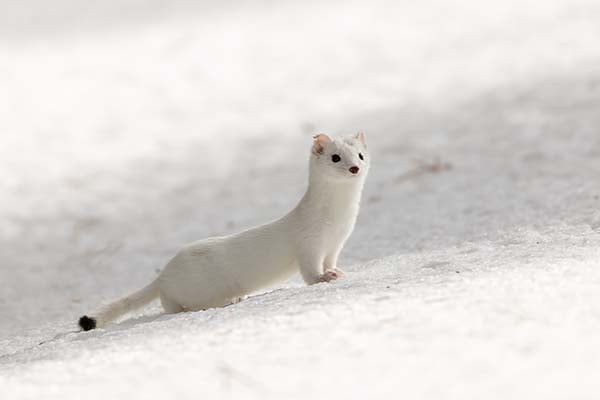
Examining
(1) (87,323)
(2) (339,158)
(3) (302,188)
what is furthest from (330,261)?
(3) (302,188)

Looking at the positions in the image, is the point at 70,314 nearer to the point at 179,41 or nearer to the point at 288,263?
the point at 288,263

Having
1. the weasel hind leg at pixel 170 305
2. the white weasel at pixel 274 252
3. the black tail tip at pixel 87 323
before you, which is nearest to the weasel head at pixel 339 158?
the white weasel at pixel 274 252

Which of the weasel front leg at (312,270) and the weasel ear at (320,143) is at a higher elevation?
the weasel ear at (320,143)

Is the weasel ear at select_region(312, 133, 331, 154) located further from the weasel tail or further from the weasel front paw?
the weasel tail

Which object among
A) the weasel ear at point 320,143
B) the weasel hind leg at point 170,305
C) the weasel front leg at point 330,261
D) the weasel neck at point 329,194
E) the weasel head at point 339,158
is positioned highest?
the weasel ear at point 320,143

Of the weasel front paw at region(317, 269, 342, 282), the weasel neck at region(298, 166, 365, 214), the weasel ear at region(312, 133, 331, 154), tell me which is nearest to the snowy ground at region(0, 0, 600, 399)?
the weasel front paw at region(317, 269, 342, 282)

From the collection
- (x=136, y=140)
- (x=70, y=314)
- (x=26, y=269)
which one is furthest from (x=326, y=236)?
(x=136, y=140)

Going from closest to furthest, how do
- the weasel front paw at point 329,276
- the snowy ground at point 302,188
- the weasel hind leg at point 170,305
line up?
the snowy ground at point 302,188 < the weasel front paw at point 329,276 < the weasel hind leg at point 170,305

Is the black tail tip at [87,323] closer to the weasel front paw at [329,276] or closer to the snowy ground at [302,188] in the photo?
the snowy ground at [302,188]
